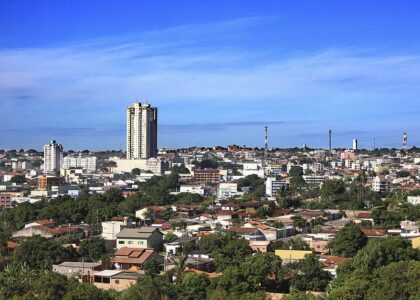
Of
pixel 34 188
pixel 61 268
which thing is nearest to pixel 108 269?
pixel 61 268

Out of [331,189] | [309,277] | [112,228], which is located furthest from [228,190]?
[309,277]

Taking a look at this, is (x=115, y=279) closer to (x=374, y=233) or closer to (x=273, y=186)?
(x=374, y=233)

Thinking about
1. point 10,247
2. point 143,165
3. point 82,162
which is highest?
point 82,162

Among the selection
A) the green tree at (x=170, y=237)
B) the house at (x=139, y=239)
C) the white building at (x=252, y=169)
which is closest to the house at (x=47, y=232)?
the green tree at (x=170, y=237)

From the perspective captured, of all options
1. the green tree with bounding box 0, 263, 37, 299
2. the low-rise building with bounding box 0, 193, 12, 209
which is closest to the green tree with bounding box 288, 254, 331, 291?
the green tree with bounding box 0, 263, 37, 299

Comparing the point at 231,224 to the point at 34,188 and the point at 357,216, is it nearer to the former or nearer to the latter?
the point at 357,216
